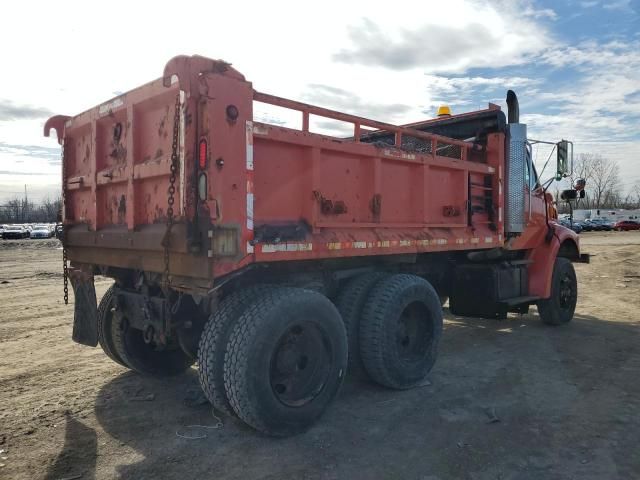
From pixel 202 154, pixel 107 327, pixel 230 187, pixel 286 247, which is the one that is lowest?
pixel 107 327

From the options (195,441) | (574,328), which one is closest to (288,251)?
(195,441)

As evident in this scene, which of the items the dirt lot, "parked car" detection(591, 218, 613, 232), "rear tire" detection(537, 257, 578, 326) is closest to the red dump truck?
the dirt lot

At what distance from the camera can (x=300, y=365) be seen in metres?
4.07

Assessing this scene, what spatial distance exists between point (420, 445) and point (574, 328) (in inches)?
207

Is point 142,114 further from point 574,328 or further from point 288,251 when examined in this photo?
point 574,328

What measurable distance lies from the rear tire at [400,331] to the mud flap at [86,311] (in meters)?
2.61

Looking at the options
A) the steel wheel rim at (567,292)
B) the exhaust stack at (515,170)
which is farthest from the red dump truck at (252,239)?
the steel wheel rim at (567,292)

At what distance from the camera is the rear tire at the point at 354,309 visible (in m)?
4.78

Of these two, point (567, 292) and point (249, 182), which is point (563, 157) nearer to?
point (567, 292)

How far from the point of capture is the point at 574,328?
25.7 feet

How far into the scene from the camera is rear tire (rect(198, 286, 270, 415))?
372cm

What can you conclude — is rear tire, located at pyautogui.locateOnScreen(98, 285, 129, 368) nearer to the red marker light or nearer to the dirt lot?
the dirt lot

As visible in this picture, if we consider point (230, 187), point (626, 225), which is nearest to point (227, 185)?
point (230, 187)

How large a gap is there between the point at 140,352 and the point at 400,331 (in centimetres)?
266
